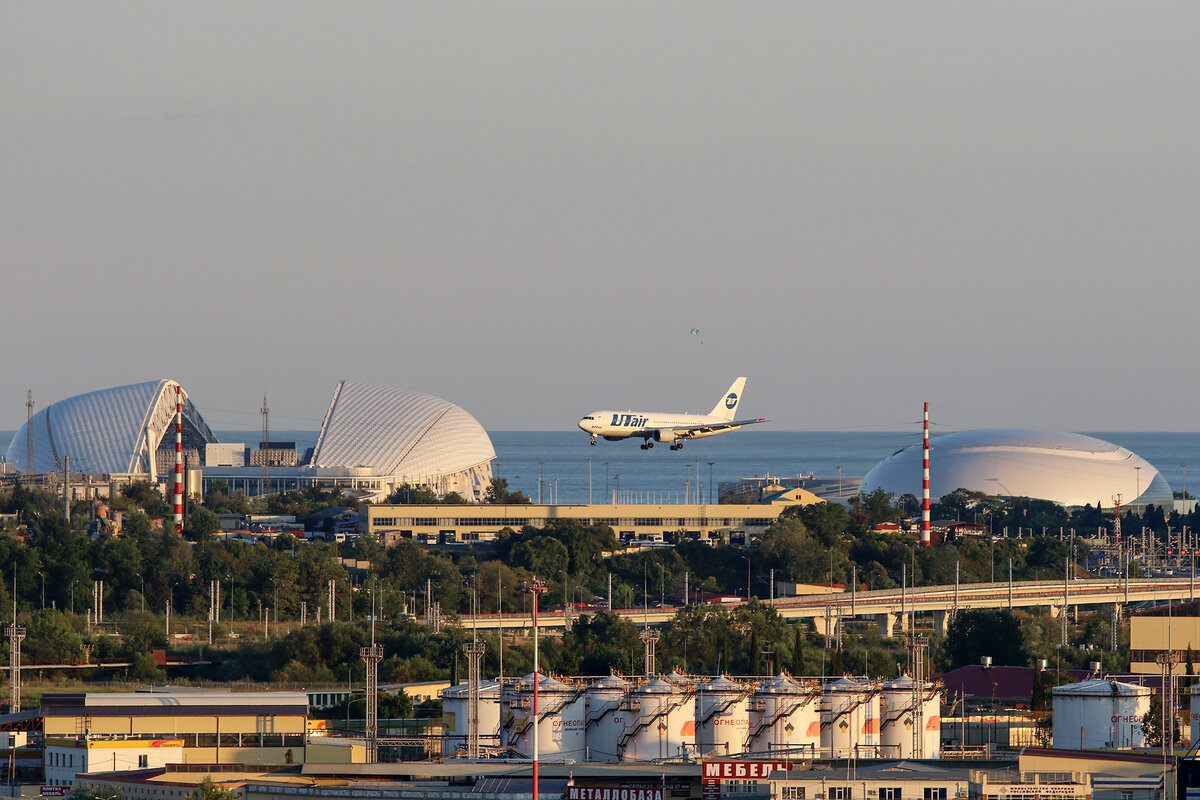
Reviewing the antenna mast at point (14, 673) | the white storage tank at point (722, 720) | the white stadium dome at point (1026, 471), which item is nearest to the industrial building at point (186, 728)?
the antenna mast at point (14, 673)

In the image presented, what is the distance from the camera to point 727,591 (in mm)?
93312

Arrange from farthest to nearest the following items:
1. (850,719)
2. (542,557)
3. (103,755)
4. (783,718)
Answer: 1. (542,557)
2. (850,719)
3. (783,718)
4. (103,755)

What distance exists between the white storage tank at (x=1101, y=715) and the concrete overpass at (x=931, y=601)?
2974 cm

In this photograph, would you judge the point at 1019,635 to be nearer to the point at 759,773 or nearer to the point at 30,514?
the point at 759,773

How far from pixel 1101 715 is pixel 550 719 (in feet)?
42.9

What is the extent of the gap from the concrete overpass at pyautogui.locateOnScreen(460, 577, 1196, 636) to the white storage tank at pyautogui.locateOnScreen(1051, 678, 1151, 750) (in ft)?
97.6

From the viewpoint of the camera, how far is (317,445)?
137m

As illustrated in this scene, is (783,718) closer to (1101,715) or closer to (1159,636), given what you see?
(1101,715)

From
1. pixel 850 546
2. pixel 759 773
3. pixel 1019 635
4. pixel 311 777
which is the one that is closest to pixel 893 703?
pixel 759 773

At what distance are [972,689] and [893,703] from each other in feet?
40.8

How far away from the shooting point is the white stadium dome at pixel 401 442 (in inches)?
5271

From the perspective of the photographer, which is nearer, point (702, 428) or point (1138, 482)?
point (702, 428)

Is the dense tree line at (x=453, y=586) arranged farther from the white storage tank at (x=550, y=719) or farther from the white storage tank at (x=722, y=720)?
the white storage tank at (x=550, y=719)

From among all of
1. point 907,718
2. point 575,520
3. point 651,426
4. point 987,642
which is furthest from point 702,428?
point 575,520
